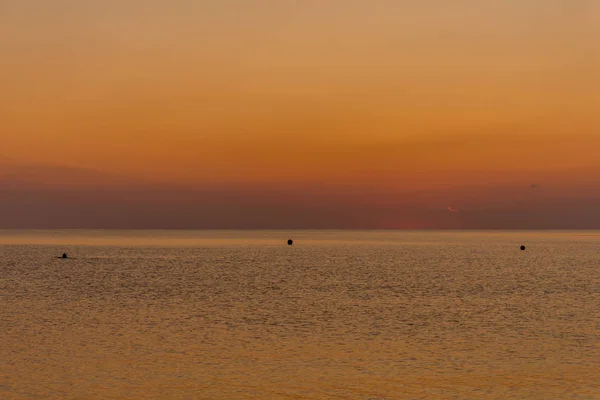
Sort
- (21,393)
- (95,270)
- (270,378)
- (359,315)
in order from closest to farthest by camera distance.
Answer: (21,393), (270,378), (359,315), (95,270)

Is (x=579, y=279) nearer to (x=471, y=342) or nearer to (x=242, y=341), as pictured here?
(x=471, y=342)

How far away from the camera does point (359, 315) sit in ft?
176

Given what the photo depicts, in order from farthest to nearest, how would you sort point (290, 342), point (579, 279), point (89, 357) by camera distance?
point (579, 279) < point (290, 342) < point (89, 357)

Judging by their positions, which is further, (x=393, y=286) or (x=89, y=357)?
(x=393, y=286)

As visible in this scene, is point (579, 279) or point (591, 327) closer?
point (591, 327)

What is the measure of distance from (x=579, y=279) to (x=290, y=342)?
67.6m

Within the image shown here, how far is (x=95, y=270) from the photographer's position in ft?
365

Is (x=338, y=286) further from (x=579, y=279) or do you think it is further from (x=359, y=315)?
(x=579, y=279)

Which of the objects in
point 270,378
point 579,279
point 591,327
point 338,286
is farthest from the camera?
point 579,279

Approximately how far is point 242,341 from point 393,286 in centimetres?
4359

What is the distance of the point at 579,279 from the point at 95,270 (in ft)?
241

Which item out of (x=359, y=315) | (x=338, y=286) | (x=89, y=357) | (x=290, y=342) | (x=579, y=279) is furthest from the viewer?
(x=579, y=279)

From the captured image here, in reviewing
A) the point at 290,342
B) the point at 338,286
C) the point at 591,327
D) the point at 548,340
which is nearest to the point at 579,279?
the point at 338,286

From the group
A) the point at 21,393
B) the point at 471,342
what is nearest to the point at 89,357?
the point at 21,393
